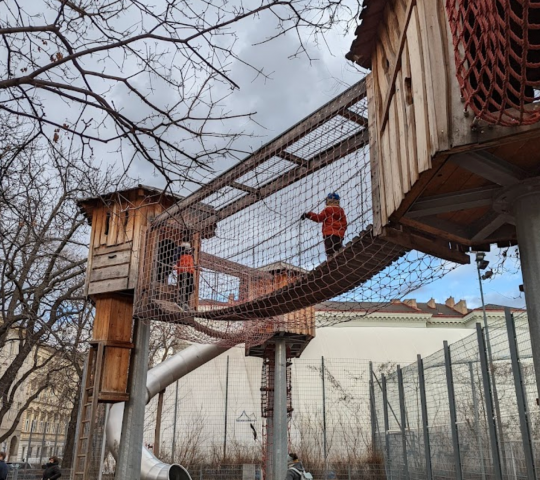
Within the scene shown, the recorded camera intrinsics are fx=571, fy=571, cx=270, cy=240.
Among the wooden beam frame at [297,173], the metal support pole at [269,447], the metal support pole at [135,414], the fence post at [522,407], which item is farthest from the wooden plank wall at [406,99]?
the metal support pole at [269,447]

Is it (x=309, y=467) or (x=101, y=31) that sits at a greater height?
(x=101, y=31)

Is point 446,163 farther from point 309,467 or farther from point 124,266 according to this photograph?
point 309,467

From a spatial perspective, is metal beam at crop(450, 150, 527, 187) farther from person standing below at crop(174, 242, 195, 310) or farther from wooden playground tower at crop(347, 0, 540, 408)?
person standing below at crop(174, 242, 195, 310)

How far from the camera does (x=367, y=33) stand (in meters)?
4.82

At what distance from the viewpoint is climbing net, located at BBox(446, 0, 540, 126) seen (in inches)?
111

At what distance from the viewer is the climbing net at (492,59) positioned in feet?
9.29

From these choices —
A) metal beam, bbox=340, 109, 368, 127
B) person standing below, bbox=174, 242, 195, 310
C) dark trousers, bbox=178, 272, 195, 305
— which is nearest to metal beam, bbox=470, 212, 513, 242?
metal beam, bbox=340, 109, 368, 127

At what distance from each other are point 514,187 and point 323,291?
310 centimetres

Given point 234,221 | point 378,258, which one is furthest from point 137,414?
point 378,258

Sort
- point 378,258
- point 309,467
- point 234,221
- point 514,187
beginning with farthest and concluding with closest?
point 309,467
point 234,221
point 378,258
point 514,187

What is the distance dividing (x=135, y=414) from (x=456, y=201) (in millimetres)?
6487

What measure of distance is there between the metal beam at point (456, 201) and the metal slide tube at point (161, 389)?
319 inches

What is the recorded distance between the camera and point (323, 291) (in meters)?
6.82

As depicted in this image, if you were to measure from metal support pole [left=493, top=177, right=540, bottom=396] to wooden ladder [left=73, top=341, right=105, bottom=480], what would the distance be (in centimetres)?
657
